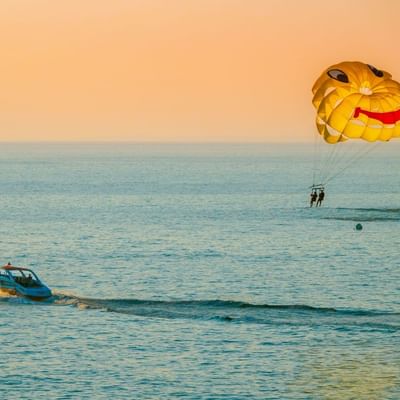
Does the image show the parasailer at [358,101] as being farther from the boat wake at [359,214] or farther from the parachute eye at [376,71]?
the boat wake at [359,214]

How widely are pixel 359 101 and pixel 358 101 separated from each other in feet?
0.29

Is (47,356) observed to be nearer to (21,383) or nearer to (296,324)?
(21,383)

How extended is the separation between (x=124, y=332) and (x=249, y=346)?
361 inches

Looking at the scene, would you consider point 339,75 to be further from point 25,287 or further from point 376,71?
point 25,287

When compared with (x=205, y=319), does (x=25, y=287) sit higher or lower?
higher

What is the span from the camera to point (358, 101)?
98750mm

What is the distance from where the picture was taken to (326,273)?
355 ft

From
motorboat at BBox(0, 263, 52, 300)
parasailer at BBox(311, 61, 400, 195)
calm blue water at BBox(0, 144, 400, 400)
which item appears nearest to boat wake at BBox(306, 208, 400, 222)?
calm blue water at BBox(0, 144, 400, 400)

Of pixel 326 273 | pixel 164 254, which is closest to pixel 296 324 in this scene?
pixel 326 273

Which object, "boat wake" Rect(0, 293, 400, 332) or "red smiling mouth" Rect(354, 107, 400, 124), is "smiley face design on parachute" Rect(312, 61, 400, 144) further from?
"boat wake" Rect(0, 293, 400, 332)

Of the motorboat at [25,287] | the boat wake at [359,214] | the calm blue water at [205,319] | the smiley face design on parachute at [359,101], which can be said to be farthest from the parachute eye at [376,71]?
the boat wake at [359,214]

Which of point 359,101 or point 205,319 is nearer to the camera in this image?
point 205,319

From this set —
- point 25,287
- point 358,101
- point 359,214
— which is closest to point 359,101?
point 358,101

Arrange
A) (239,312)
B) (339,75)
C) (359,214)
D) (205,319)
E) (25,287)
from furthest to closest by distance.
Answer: (359,214), (339,75), (25,287), (239,312), (205,319)
